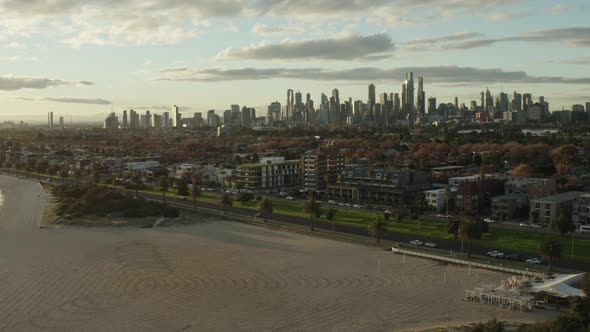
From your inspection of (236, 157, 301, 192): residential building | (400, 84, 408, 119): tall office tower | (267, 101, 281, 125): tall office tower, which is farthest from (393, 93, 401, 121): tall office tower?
(236, 157, 301, 192): residential building

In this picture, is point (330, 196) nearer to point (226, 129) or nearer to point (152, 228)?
point (152, 228)

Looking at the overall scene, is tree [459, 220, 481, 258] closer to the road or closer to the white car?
the road

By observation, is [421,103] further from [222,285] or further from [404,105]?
[222,285]

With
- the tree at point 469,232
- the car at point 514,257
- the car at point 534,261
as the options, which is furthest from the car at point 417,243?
the car at point 534,261

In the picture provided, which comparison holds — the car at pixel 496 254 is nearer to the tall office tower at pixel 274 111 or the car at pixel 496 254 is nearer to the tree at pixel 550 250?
the tree at pixel 550 250

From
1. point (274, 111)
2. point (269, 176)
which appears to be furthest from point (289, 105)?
point (269, 176)
